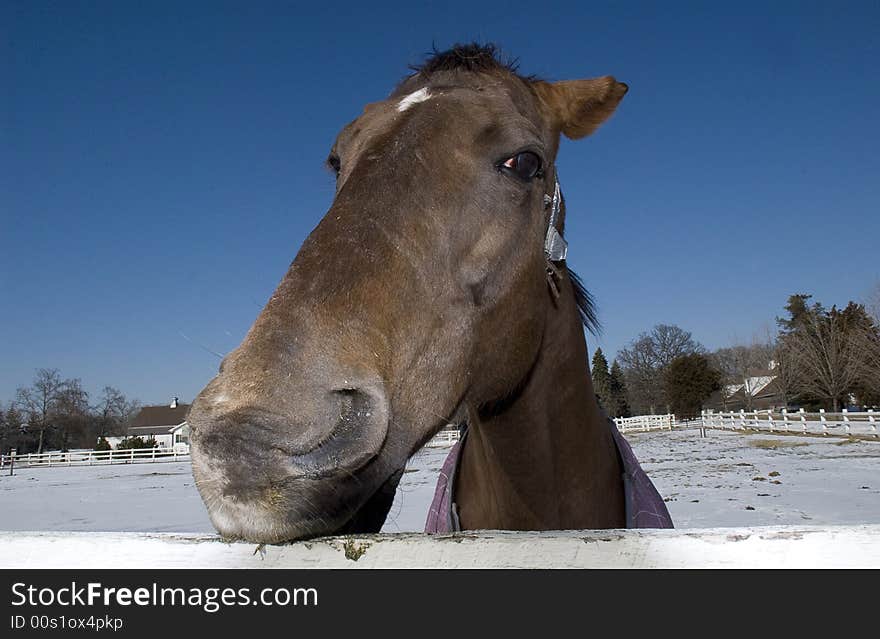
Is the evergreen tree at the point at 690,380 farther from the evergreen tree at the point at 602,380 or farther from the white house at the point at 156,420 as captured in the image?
the white house at the point at 156,420

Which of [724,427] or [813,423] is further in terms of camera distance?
[724,427]

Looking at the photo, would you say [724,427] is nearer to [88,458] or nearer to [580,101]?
[580,101]

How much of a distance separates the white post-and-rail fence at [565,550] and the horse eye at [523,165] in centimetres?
119

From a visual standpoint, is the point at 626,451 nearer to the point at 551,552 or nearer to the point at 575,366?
the point at 575,366

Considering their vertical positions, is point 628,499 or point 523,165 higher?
point 523,165

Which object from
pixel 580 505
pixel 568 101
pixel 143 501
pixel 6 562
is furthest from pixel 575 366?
pixel 143 501

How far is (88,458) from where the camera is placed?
37344mm

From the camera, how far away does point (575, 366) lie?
243 cm

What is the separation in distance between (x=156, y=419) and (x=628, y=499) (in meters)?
82.8

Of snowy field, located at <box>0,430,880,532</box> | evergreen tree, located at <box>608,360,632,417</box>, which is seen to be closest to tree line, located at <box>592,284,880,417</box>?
evergreen tree, located at <box>608,360,632,417</box>

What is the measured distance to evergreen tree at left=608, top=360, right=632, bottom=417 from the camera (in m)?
51.0

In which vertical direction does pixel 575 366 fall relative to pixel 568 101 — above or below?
below

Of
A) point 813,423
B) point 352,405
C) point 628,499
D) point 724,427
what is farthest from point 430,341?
point 724,427
